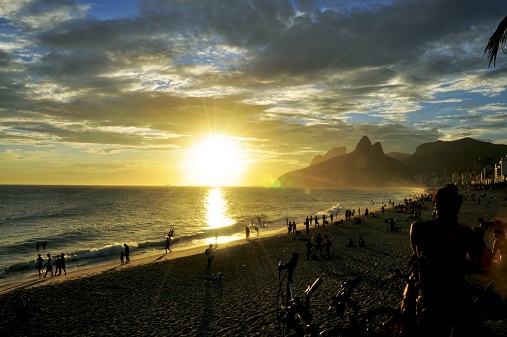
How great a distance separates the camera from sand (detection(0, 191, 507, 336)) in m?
12.8

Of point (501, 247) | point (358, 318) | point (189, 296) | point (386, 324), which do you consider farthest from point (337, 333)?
point (501, 247)

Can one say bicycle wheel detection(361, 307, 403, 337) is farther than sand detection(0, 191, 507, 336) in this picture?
No

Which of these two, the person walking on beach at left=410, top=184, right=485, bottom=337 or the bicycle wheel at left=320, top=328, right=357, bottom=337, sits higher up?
the person walking on beach at left=410, top=184, right=485, bottom=337

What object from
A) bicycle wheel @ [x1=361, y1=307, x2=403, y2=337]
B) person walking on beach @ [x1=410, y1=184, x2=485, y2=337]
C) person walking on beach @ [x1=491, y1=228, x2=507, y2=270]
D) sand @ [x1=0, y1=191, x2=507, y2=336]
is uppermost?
person walking on beach @ [x1=410, y1=184, x2=485, y2=337]

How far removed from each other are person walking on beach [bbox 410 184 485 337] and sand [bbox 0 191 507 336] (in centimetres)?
660

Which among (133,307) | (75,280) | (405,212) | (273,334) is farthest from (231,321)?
(405,212)

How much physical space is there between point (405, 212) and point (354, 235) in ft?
94.9

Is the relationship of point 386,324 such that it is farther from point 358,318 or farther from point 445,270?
point 445,270

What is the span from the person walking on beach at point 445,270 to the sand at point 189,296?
6.60 metres

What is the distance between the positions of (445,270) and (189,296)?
15.0m

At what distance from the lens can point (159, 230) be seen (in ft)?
189

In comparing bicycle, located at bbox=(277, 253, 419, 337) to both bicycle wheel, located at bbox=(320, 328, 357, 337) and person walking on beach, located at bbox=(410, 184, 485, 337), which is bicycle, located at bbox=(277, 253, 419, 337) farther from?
person walking on beach, located at bbox=(410, 184, 485, 337)

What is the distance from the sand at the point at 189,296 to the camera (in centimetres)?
1277

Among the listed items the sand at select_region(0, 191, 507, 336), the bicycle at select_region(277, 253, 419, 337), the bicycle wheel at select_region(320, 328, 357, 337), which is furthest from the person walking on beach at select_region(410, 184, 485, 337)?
the sand at select_region(0, 191, 507, 336)
